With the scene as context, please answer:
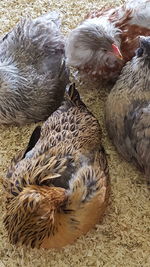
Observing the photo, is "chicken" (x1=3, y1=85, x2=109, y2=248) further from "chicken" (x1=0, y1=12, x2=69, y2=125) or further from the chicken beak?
the chicken beak

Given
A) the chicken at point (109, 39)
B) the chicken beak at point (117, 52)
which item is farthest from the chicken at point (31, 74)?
the chicken beak at point (117, 52)

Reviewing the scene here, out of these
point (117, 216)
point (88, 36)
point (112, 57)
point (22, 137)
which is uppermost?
point (88, 36)

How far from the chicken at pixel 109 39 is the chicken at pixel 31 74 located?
0.08 m

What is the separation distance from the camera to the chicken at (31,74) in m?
2.04

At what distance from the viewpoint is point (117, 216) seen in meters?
1.92

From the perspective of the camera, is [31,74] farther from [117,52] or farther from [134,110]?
[134,110]

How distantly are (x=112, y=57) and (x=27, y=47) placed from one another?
40cm

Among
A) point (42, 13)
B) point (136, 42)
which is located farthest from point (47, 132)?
point (42, 13)

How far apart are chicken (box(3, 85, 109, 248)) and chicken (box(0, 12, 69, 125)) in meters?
0.18

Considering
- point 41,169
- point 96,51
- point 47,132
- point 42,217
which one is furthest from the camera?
point 96,51

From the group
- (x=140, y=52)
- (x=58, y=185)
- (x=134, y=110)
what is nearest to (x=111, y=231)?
(x=58, y=185)

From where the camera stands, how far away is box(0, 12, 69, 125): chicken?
2035 millimetres

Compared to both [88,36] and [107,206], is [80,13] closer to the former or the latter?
[88,36]

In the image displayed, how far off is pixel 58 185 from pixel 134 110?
0.45 m
